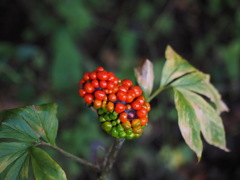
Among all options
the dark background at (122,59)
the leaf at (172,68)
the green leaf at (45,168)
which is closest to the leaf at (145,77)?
the leaf at (172,68)

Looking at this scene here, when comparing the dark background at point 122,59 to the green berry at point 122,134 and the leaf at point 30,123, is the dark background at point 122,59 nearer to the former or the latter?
the leaf at point 30,123

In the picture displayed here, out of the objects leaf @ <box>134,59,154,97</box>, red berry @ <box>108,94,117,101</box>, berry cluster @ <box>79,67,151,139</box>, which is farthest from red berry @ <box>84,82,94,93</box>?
leaf @ <box>134,59,154,97</box>

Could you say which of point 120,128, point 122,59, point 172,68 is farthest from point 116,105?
point 122,59

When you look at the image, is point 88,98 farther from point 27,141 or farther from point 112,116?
point 27,141

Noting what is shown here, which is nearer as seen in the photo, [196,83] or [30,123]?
[30,123]

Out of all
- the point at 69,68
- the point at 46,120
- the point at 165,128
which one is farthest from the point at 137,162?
the point at 46,120

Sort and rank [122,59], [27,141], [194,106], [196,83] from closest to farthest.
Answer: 1. [27,141]
2. [194,106]
3. [196,83]
4. [122,59]
